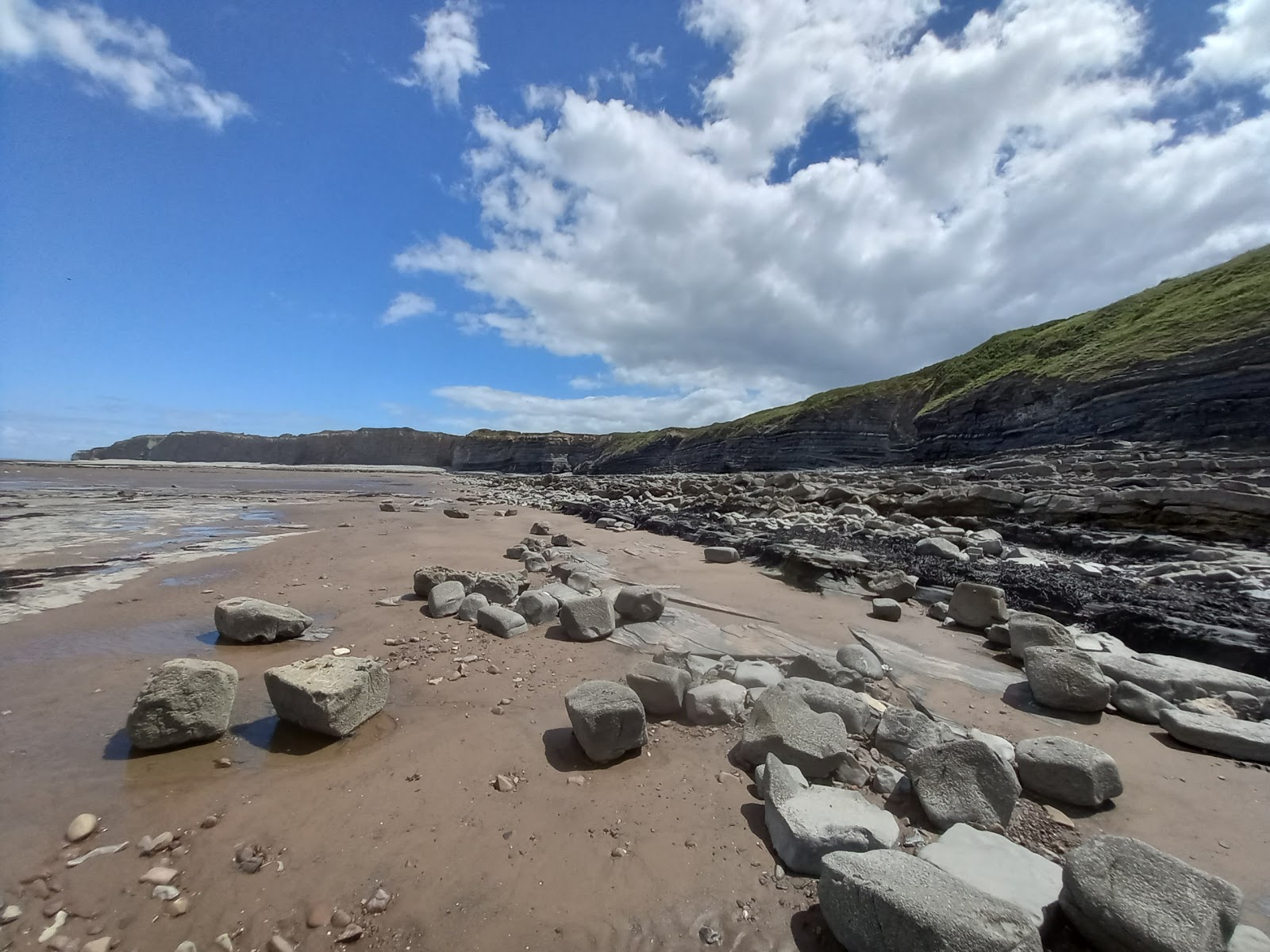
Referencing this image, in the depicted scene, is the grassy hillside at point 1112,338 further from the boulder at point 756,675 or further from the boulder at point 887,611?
the boulder at point 756,675

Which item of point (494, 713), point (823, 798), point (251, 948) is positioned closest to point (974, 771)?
point (823, 798)

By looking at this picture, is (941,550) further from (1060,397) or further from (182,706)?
(1060,397)

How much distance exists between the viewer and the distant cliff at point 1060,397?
21969mm

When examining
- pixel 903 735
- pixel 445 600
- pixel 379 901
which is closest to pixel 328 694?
pixel 379 901

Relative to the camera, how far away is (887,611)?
6711 millimetres

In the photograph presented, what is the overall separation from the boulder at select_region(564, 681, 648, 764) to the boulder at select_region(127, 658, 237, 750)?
2331mm

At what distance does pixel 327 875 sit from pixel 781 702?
2627 millimetres

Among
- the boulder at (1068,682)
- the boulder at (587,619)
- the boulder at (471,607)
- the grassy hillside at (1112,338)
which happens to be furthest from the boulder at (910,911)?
the grassy hillside at (1112,338)

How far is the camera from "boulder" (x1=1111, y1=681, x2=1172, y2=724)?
166 inches

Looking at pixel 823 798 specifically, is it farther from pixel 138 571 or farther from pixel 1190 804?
pixel 138 571

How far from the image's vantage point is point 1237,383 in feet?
69.3

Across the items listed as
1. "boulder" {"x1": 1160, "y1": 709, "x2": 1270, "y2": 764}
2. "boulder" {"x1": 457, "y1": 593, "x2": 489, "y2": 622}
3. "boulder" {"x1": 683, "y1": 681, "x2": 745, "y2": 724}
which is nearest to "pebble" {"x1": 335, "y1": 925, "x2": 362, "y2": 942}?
"boulder" {"x1": 683, "y1": 681, "x2": 745, "y2": 724}

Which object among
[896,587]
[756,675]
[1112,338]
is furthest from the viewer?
[1112,338]

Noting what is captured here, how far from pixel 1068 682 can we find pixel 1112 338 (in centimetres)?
3861
